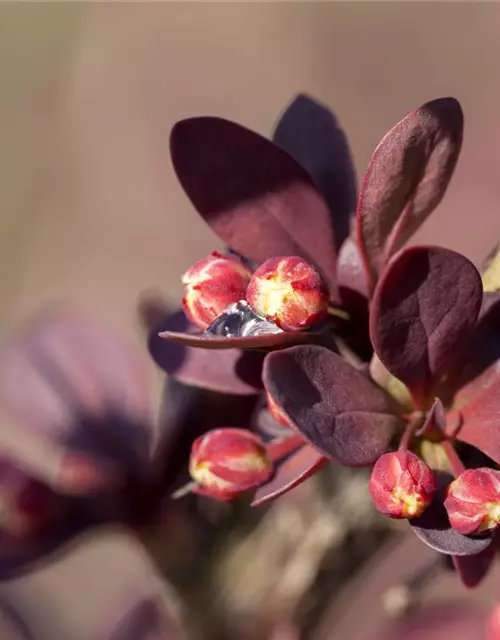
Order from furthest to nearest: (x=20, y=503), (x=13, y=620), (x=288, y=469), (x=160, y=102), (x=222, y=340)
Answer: (x=160, y=102), (x=13, y=620), (x=20, y=503), (x=288, y=469), (x=222, y=340)

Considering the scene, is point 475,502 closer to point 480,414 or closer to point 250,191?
point 480,414

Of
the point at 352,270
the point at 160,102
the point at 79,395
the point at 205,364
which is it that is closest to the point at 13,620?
the point at 79,395

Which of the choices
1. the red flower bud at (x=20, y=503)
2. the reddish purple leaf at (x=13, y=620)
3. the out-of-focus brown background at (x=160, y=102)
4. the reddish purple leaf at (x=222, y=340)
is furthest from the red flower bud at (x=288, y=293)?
the out-of-focus brown background at (x=160, y=102)

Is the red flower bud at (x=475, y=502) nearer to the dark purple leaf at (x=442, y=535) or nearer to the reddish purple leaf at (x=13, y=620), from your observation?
the dark purple leaf at (x=442, y=535)

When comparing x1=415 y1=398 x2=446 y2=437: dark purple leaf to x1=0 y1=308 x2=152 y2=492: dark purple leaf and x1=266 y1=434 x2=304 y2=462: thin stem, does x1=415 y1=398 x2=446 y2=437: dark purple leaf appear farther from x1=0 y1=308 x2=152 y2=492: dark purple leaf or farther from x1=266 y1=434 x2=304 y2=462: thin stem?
x1=0 y1=308 x2=152 y2=492: dark purple leaf

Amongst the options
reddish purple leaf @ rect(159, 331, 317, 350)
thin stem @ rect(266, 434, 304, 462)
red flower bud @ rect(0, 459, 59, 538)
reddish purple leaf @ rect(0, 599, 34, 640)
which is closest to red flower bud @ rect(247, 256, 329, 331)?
reddish purple leaf @ rect(159, 331, 317, 350)
